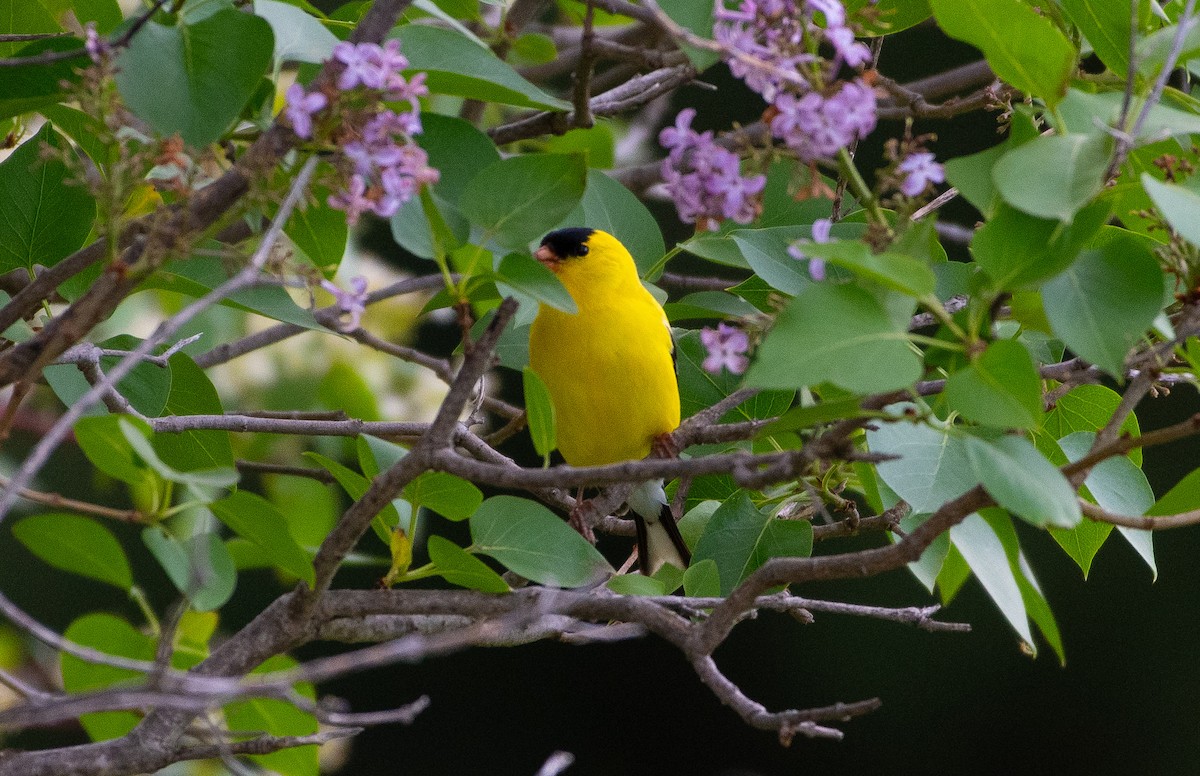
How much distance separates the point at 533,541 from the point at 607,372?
80cm

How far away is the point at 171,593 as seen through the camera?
492 cm

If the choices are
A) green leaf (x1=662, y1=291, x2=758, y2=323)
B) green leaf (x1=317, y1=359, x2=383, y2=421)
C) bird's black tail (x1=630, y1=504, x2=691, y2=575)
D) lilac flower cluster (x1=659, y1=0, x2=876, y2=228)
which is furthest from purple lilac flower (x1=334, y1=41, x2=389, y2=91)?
green leaf (x1=317, y1=359, x2=383, y2=421)

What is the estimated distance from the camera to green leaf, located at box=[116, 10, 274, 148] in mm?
833

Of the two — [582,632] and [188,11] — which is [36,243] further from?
[582,632]

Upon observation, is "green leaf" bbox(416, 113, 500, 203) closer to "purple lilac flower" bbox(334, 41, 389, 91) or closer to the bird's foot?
"purple lilac flower" bbox(334, 41, 389, 91)

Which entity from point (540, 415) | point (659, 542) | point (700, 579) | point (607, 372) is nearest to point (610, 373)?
point (607, 372)

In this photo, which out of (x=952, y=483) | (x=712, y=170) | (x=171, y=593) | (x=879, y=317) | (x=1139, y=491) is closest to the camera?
(x=879, y=317)

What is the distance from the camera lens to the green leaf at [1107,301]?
30.0 inches

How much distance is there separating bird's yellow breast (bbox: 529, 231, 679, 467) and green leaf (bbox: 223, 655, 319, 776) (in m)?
0.72

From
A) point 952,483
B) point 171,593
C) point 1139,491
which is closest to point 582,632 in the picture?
point 952,483

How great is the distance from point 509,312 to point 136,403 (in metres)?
0.50

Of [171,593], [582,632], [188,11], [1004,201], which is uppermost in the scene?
[188,11]

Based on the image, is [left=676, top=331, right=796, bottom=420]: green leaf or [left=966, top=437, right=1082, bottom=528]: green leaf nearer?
[left=966, top=437, right=1082, bottom=528]: green leaf

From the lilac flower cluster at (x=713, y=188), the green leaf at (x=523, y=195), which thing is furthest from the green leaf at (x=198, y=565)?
the lilac flower cluster at (x=713, y=188)
